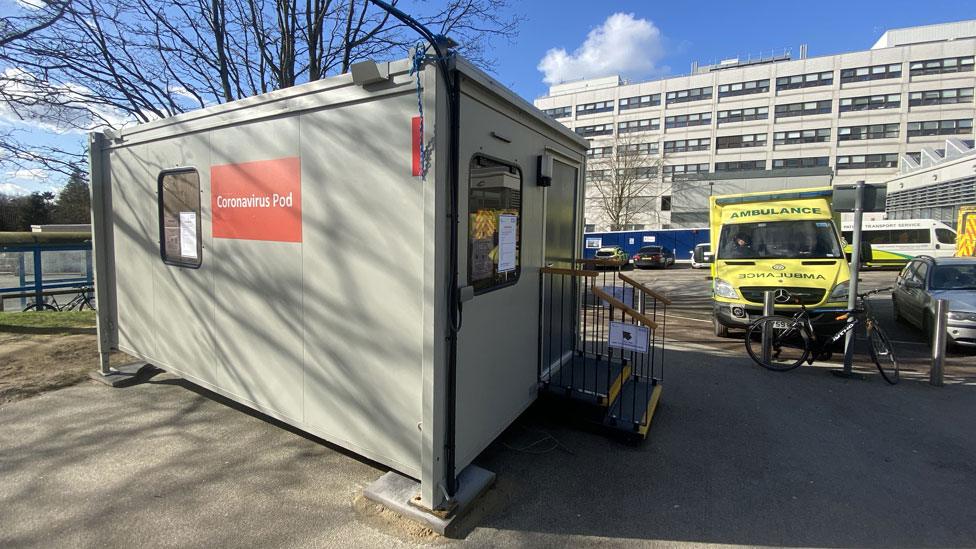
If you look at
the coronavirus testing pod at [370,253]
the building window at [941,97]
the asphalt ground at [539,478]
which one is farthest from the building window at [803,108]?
the coronavirus testing pod at [370,253]

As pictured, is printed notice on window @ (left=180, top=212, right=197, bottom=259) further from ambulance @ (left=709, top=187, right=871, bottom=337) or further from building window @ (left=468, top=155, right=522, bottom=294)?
ambulance @ (left=709, top=187, right=871, bottom=337)

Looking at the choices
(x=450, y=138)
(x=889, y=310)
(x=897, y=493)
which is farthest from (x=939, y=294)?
(x=450, y=138)

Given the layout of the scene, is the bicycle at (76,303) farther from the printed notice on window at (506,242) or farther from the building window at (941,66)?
the building window at (941,66)

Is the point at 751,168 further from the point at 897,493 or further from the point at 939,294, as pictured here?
the point at 897,493

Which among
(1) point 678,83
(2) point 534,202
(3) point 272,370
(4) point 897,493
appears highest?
(1) point 678,83

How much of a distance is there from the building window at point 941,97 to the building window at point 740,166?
42.9ft

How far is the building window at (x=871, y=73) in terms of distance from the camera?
4469cm

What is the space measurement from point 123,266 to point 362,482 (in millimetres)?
3905

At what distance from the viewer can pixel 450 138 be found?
8.81 feet

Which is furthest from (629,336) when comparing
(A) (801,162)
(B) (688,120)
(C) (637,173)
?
(B) (688,120)

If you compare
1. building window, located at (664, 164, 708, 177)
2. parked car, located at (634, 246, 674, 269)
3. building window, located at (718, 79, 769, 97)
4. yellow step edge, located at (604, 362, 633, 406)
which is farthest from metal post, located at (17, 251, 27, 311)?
building window, located at (718, 79, 769, 97)

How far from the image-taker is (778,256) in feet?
26.6

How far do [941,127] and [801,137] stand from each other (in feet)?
35.4

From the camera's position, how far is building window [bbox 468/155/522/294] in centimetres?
311
